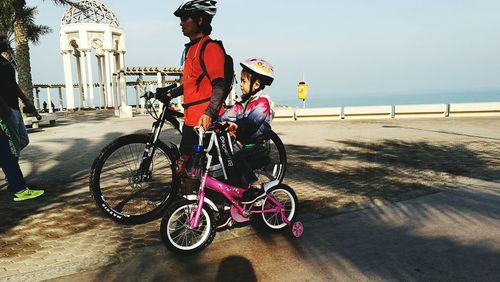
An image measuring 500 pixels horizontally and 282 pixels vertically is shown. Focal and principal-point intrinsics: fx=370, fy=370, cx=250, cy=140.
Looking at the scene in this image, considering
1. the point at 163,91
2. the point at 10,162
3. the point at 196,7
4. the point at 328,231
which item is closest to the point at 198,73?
the point at 163,91

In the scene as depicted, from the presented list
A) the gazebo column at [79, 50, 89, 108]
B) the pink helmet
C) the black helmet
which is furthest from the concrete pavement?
the gazebo column at [79, 50, 89, 108]

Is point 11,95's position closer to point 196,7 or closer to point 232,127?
point 196,7

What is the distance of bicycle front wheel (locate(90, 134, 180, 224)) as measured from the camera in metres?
Result: 3.38

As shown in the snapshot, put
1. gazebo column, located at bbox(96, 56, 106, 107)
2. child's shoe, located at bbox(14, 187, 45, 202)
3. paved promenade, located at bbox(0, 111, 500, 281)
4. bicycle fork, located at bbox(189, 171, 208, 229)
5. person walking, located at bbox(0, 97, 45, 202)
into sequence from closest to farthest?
paved promenade, located at bbox(0, 111, 500, 281) → bicycle fork, located at bbox(189, 171, 208, 229) → person walking, located at bbox(0, 97, 45, 202) → child's shoe, located at bbox(14, 187, 45, 202) → gazebo column, located at bbox(96, 56, 106, 107)

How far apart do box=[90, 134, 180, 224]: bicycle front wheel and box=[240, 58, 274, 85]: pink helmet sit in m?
1.11

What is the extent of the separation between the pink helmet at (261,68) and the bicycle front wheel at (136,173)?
43.6 inches

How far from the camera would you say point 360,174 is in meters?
6.12

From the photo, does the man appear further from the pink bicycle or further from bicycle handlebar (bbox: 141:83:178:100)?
the pink bicycle

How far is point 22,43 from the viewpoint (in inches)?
694

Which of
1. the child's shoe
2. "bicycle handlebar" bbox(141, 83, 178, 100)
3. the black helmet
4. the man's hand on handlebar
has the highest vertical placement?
the black helmet

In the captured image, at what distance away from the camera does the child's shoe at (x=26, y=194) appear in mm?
4770

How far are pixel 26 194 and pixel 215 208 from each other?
10.6ft

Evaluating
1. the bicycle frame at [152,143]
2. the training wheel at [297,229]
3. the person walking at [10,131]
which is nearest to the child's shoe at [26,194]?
the person walking at [10,131]

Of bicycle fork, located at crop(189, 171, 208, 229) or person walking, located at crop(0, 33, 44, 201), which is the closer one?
bicycle fork, located at crop(189, 171, 208, 229)
